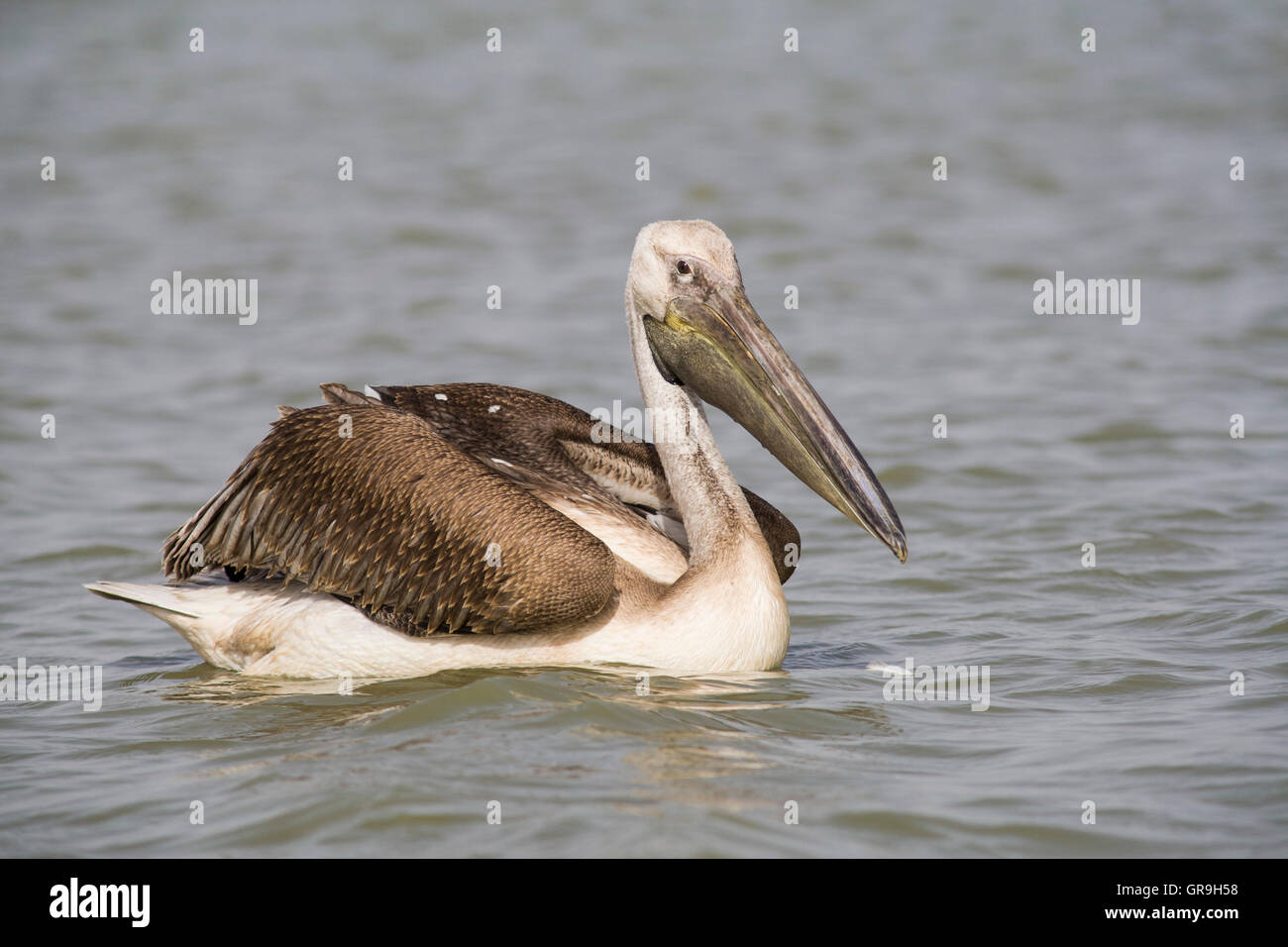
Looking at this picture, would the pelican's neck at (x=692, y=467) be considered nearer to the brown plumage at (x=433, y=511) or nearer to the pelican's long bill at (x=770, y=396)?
the pelican's long bill at (x=770, y=396)

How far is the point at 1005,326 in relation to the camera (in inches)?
486

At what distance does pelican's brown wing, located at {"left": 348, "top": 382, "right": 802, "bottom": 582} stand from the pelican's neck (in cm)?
29

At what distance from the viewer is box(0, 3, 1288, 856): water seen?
4.80 metres

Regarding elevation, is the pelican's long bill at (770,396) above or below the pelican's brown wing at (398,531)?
above

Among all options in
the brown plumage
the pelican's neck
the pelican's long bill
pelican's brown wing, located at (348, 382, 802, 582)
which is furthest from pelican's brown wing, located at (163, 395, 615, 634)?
the pelican's long bill

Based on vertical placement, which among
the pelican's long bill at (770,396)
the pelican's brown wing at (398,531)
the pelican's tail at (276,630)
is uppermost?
the pelican's long bill at (770,396)

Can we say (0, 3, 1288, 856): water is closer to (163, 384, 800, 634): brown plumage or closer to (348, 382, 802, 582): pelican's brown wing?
(163, 384, 800, 634): brown plumage

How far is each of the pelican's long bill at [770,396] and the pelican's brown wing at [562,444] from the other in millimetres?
520

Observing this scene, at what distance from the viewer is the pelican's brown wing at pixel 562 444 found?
252 inches

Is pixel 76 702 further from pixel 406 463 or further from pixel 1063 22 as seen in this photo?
pixel 1063 22

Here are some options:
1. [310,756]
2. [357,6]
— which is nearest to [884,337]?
[310,756]

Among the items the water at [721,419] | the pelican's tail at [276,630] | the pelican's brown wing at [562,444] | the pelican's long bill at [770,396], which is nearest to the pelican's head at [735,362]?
the pelican's long bill at [770,396]

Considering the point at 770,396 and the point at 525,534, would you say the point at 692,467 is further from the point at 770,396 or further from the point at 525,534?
the point at 525,534

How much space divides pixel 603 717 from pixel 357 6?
17.6 m
